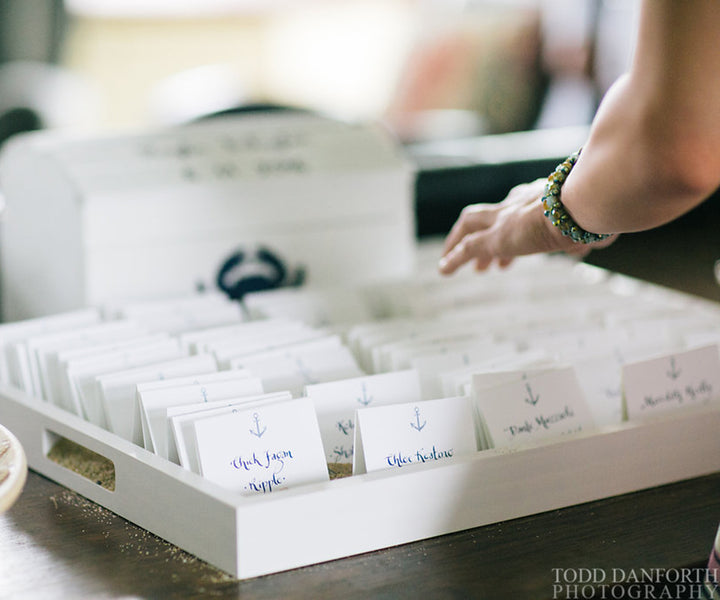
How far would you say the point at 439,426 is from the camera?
0.95 metres

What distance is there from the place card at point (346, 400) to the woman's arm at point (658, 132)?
27 centimetres

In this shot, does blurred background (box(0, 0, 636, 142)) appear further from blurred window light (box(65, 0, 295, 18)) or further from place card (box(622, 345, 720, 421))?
place card (box(622, 345, 720, 421))

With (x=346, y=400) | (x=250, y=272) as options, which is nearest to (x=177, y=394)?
(x=346, y=400)

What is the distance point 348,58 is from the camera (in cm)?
597

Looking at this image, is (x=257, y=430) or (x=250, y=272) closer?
(x=257, y=430)

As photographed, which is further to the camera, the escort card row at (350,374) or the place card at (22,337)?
the place card at (22,337)

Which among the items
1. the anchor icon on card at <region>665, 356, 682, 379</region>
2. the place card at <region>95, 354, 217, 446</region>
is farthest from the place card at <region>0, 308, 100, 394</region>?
the anchor icon on card at <region>665, 356, 682, 379</region>

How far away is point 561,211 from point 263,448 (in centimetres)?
36

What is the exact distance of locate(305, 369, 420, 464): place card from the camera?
0.98m

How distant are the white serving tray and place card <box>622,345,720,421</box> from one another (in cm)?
3

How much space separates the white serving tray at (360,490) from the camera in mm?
842

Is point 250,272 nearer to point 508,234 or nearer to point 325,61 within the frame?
point 508,234

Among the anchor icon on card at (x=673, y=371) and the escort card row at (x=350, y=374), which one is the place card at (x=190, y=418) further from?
the anchor icon on card at (x=673, y=371)

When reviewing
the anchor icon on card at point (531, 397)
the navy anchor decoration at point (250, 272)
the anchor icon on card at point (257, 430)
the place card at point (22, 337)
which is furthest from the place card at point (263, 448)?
the navy anchor decoration at point (250, 272)
